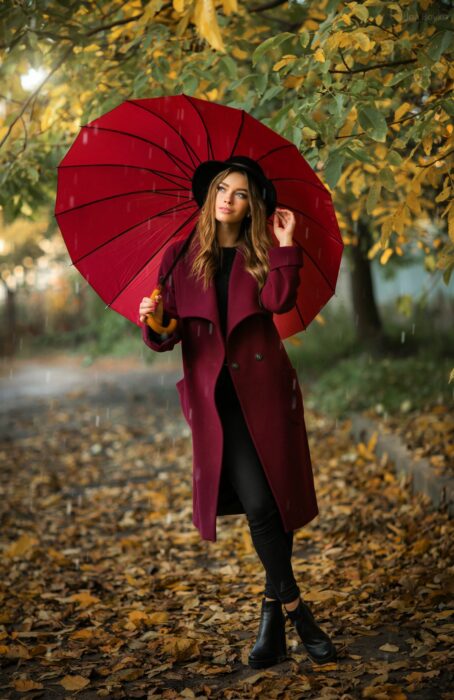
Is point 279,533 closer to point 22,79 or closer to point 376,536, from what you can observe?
point 376,536

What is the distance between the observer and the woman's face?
284 centimetres

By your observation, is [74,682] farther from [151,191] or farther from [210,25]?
[210,25]

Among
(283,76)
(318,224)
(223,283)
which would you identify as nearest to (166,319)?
(223,283)

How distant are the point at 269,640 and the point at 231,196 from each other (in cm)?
188

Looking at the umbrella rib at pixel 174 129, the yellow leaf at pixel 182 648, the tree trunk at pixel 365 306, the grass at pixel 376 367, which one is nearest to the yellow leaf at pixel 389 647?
the yellow leaf at pixel 182 648

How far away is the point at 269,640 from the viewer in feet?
9.78

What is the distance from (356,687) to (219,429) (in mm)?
1128

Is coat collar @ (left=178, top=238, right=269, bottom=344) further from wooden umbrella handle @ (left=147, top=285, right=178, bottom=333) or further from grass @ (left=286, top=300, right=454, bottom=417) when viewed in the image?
grass @ (left=286, top=300, right=454, bottom=417)

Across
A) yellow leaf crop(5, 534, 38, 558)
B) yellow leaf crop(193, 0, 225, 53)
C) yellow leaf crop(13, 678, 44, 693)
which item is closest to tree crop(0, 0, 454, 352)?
yellow leaf crop(193, 0, 225, 53)

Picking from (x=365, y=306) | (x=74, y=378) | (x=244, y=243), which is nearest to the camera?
(x=244, y=243)

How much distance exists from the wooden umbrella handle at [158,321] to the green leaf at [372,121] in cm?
113

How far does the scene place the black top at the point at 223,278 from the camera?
290cm

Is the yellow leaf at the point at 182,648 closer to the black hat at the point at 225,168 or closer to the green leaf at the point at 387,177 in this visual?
the black hat at the point at 225,168

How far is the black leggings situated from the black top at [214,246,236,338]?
0.22m
